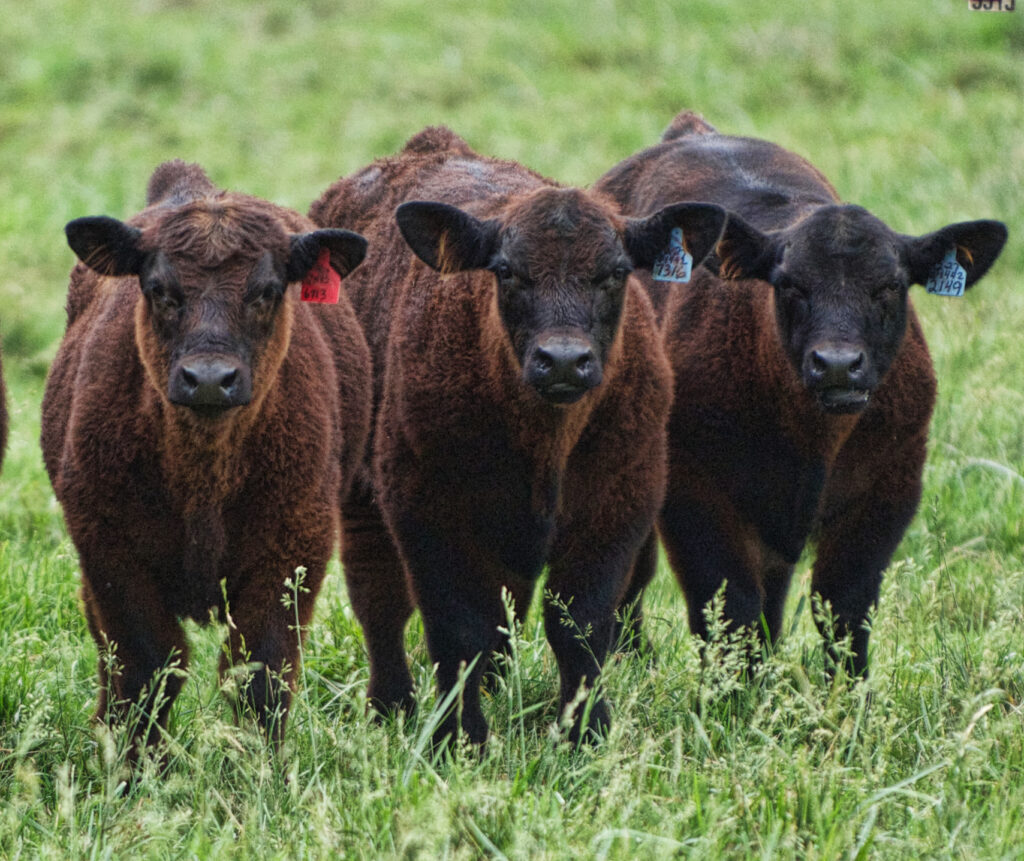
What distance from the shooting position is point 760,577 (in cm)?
646

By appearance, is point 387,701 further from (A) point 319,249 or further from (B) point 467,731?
(A) point 319,249

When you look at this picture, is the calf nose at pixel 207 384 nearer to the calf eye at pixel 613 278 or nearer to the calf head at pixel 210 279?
the calf head at pixel 210 279

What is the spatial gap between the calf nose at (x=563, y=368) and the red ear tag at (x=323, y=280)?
0.79 meters

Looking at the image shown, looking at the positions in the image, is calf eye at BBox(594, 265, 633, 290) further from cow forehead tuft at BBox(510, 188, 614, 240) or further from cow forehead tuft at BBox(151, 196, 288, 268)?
cow forehead tuft at BBox(151, 196, 288, 268)

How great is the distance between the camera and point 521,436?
5641mm

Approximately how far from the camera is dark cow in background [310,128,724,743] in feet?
18.4

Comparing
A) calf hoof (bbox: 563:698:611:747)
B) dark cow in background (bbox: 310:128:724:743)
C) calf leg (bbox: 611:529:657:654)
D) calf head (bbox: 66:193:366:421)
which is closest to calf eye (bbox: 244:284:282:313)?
calf head (bbox: 66:193:366:421)

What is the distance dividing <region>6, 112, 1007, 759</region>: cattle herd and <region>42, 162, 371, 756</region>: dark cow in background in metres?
0.01

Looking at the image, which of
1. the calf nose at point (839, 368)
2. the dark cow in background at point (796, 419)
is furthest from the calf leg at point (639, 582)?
the calf nose at point (839, 368)

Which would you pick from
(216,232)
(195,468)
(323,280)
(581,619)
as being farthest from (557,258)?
(195,468)

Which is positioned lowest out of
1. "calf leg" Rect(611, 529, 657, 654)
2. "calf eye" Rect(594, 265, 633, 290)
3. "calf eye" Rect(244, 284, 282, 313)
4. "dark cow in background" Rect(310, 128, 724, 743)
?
"calf leg" Rect(611, 529, 657, 654)

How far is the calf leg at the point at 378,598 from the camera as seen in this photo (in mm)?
6508

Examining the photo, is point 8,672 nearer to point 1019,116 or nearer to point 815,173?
point 815,173

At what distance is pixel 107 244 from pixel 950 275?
10.3 ft
